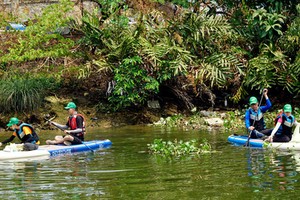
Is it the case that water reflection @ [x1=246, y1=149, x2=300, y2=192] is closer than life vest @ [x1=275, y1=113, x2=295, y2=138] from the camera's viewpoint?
Yes

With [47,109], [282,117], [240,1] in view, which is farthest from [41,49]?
[282,117]

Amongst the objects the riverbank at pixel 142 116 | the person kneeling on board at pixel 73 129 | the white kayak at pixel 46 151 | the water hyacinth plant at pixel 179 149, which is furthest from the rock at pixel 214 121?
the water hyacinth plant at pixel 179 149

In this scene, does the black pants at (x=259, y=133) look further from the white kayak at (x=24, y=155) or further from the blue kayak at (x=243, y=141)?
the white kayak at (x=24, y=155)

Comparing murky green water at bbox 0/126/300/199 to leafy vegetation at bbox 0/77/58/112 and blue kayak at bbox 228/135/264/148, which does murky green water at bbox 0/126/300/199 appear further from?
leafy vegetation at bbox 0/77/58/112

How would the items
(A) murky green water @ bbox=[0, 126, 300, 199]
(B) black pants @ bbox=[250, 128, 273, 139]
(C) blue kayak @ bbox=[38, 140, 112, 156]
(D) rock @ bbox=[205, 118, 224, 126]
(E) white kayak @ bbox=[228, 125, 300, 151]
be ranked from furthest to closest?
(D) rock @ bbox=[205, 118, 224, 126]
(B) black pants @ bbox=[250, 128, 273, 139]
(C) blue kayak @ bbox=[38, 140, 112, 156]
(E) white kayak @ bbox=[228, 125, 300, 151]
(A) murky green water @ bbox=[0, 126, 300, 199]

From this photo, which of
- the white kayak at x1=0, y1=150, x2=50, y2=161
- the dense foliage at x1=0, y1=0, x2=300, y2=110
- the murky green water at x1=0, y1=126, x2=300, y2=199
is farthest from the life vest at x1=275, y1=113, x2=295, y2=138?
the dense foliage at x1=0, y1=0, x2=300, y2=110

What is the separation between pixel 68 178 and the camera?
11570 mm

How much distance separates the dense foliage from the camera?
74.1ft

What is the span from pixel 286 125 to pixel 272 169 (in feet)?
13.7

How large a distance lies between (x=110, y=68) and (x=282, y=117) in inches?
319

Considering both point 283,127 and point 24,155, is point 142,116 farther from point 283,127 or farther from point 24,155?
point 24,155

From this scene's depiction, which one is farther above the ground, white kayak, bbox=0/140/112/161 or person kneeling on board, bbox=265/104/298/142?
person kneeling on board, bbox=265/104/298/142

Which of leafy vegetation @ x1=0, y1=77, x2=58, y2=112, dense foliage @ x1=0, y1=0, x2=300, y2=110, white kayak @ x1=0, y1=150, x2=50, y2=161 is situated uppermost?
dense foliage @ x1=0, y1=0, x2=300, y2=110

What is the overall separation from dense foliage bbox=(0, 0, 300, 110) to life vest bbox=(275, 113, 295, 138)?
22.1ft
